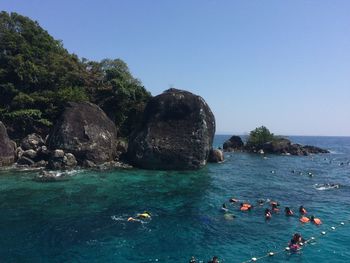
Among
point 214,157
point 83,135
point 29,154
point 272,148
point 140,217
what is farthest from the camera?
point 272,148

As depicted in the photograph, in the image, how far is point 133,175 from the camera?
5028 centimetres

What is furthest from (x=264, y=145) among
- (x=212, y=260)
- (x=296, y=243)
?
(x=212, y=260)

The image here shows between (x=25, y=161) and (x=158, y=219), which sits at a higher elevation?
(x=25, y=161)

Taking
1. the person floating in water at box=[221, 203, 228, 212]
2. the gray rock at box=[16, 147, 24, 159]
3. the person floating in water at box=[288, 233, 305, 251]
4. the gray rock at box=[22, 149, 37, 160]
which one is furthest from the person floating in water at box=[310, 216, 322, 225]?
the gray rock at box=[16, 147, 24, 159]

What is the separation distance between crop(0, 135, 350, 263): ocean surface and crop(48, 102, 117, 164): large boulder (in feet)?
14.9

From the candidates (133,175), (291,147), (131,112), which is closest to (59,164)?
(133,175)

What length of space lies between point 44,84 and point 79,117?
12.7m

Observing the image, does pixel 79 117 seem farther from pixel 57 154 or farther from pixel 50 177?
pixel 50 177

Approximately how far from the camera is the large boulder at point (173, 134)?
181ft

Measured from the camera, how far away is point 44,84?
62562 mm

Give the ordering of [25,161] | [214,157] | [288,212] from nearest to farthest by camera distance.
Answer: [288,212], [25,161], [214,157]

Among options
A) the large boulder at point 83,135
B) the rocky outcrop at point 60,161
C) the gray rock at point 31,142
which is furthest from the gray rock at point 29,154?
the rocky outcrop at point 60,161

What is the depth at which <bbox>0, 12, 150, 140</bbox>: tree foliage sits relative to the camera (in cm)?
5884

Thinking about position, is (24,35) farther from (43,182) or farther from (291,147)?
(291,147)
